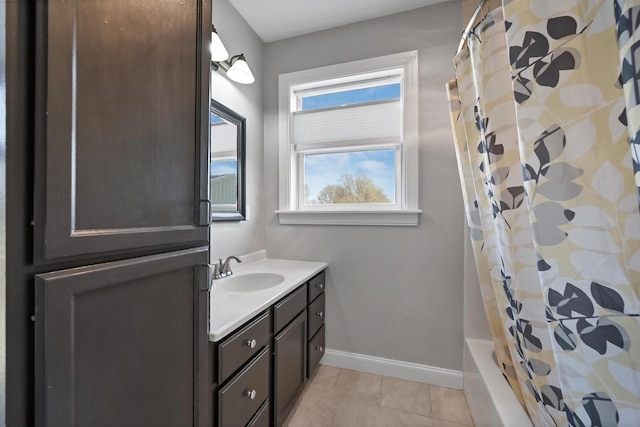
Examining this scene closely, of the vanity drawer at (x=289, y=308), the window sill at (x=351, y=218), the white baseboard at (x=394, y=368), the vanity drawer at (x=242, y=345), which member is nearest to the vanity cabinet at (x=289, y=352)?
the vanity drawer at (x=289, y=308)

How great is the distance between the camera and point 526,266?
2.73 ft

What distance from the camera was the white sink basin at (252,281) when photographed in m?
1.60

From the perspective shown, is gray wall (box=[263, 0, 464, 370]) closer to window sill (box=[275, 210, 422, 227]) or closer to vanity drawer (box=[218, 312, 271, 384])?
window sill (box=[275, 210, 422, 227])

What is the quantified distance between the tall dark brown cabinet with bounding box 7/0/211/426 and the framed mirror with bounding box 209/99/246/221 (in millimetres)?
864

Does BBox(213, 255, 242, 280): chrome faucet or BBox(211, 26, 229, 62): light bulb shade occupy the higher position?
BBox(211, 26, 229, 62): light bulb shade

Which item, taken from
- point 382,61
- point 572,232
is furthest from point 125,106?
point 382,61

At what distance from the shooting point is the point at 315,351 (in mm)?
1805

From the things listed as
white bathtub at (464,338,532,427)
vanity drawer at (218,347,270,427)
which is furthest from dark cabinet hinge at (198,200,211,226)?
white bathtub at (464,338,532,427)

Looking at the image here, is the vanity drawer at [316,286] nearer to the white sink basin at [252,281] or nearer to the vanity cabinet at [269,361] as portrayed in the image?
the vanity cabinet at [269,361]

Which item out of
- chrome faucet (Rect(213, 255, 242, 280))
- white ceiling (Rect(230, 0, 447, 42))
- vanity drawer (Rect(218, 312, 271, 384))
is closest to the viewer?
vanity drawer (Rect(218, 312, 271, 384))

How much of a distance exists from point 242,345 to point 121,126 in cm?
85

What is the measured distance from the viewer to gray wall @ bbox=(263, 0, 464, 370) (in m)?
1.78

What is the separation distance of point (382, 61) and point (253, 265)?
1.76 meters

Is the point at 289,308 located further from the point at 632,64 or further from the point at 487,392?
the point at 632,64
